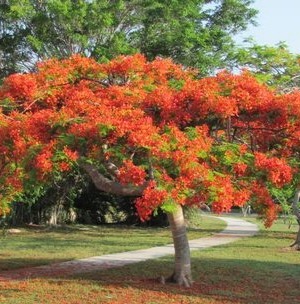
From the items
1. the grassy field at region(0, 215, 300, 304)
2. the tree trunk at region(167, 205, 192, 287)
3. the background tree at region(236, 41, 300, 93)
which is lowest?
the grassy field at region(0, 215, 300, 304)

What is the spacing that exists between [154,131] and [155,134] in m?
0.12

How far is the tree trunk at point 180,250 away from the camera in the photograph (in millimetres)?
10148

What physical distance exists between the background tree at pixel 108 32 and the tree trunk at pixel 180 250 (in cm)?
1168

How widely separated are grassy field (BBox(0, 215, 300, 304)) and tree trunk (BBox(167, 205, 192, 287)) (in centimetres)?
23

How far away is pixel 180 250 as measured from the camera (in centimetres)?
1020

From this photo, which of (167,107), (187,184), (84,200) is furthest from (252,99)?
(84,200)

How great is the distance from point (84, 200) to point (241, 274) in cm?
2041

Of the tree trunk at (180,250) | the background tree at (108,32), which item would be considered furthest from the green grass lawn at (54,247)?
the background tree at (108,32)

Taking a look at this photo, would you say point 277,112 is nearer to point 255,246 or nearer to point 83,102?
point 83,102

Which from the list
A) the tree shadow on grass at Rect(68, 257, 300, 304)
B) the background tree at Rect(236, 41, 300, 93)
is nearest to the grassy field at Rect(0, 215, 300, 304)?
the tree shadow on grass at Rect(68, 257, 300, 304)

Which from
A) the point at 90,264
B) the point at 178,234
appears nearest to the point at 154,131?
the point at 178,234

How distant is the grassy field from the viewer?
29.3ft

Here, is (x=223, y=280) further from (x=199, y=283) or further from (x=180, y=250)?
(x=180, y=250)

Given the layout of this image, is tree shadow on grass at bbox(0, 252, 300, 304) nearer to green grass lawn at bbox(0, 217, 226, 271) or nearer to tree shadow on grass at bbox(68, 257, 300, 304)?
tree shadow on grass at bbox(68, 257, 300, 304)
